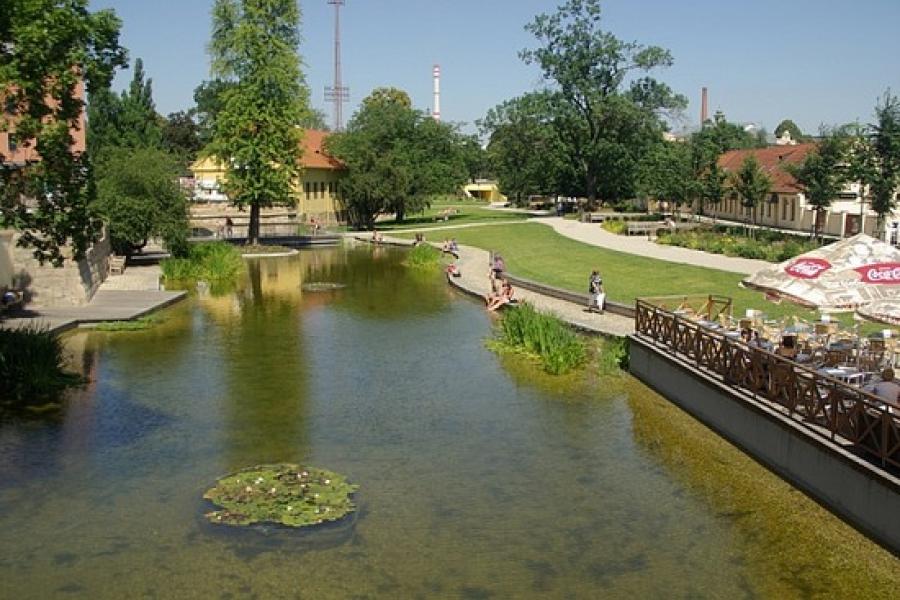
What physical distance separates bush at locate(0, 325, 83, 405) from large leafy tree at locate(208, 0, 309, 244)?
33.7m

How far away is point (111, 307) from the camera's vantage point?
98.3ft

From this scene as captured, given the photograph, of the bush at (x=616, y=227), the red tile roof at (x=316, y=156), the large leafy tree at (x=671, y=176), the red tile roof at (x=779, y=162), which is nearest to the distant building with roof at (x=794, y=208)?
the red tile roof at (x=779, y=162)

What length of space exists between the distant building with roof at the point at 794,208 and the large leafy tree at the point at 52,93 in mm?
38358

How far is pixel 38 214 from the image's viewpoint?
63.9ft

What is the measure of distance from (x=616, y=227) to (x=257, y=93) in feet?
84.5

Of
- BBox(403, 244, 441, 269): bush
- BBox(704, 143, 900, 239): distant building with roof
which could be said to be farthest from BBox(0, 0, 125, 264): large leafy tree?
BBox(704, 143, 900, 239): distant building with roof

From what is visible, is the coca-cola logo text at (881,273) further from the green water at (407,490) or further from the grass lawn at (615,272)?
the grass lawn at (615,272)

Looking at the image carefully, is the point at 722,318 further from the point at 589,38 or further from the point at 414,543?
the point at 589,38

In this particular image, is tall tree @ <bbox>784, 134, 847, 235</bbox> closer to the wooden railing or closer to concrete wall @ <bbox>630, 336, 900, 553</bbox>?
the wooden railing

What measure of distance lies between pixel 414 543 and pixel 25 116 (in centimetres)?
1252

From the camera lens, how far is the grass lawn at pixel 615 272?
29.2m

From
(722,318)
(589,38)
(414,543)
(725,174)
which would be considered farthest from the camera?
(589,38)

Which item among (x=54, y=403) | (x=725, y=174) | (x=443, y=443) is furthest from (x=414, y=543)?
(x=725, y=174)

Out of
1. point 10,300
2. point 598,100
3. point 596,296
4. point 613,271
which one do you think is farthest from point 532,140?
point 10,300
